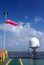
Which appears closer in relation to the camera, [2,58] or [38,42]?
[2,58]

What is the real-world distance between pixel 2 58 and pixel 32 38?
3805 cm

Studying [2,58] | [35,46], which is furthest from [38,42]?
[2,58]

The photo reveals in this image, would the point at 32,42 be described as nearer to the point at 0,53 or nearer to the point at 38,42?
the point at 38,42

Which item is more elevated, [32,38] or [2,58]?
[32,38]

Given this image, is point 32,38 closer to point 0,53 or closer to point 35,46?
point 35,46

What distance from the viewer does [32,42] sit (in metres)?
128

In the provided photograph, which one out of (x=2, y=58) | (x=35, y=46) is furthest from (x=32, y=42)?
(x=2, y=58)

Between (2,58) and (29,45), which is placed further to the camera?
(29,45)

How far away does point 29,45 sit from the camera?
131375 mm

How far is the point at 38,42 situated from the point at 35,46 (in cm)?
331

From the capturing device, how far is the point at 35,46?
12975 cm

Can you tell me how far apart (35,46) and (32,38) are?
563cm

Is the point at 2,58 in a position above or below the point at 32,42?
below

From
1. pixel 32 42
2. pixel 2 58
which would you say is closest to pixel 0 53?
pixel 2 58
